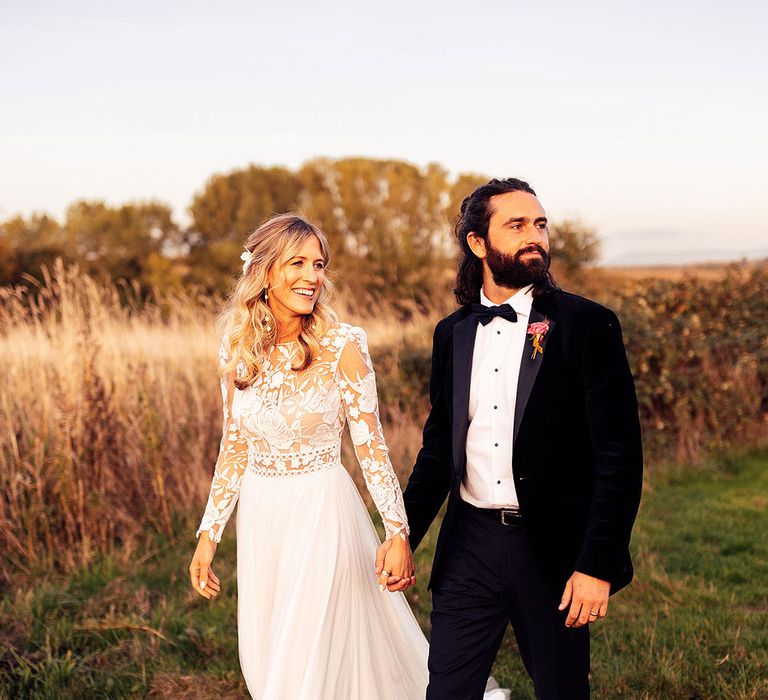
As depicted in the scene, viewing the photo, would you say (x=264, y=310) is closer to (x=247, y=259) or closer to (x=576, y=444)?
(x=247, y=259)

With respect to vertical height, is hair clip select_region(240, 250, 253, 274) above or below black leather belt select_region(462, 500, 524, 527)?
above

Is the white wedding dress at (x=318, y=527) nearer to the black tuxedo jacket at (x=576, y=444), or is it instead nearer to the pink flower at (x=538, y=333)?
the black tuxedo jacket at (x=576, y=444)

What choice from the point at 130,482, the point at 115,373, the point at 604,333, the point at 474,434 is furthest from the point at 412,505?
the point at 115,373

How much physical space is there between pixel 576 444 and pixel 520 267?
2.14 ft

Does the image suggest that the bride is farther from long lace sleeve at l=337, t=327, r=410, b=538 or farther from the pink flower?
the pink flower

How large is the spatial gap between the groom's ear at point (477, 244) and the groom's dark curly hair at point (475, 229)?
20 millimetres

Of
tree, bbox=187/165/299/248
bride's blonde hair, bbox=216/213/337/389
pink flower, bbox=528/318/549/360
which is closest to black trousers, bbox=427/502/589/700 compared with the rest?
pink flower, bbox=528/318/549/360

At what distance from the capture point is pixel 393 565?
10.4 feet

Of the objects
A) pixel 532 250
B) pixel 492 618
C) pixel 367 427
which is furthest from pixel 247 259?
pixel 492 618

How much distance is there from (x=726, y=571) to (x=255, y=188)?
3595 cm

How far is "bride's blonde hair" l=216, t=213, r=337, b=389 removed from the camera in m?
3.46

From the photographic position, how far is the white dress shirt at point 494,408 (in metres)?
2.97

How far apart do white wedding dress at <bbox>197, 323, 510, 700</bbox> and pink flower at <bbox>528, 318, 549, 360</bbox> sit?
764 millimetres

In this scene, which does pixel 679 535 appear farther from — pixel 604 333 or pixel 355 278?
pixel 355 278
